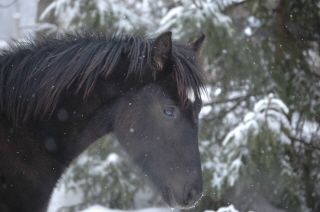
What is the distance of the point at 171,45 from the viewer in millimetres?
3162

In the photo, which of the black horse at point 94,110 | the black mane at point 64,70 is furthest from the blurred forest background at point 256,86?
the black mane at point 64,70

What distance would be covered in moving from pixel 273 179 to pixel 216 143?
3.98ft

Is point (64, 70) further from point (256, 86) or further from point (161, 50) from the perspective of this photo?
point (256, 86)

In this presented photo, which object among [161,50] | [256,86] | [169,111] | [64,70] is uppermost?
[64,70]

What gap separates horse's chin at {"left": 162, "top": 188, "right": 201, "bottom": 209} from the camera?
319 cm

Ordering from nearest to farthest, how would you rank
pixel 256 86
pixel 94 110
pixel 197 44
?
pixel 94 110, pixel 197 44, pixel 256 86

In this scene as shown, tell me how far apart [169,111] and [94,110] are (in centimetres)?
47

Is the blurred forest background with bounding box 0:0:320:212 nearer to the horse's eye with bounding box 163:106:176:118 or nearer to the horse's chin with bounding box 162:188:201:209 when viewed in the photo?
the horse's chin with bounding box 162:188:201:209

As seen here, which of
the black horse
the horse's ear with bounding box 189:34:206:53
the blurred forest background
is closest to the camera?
the black horse

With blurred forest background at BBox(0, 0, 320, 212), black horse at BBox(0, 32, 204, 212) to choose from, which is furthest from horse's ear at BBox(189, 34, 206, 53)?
blurred forest background at BBox(0, 0, 320, 212)

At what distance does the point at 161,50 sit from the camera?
319 cm

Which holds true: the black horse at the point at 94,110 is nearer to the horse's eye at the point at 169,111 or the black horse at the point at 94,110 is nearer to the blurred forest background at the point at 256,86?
the horse's eye at the point at 169,111

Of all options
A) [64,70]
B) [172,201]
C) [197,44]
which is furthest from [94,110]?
[197,44]

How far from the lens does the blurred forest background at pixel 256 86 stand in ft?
21.3
